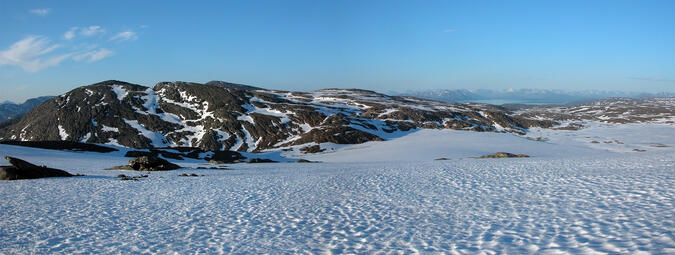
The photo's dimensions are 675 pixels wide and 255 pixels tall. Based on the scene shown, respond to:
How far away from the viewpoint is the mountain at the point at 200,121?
110562mm

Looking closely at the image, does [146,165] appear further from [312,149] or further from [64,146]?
[312,149]

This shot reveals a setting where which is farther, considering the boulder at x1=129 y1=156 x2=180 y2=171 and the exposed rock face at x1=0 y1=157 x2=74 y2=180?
the boulder at x1=129 y1=156 x2=180 y2=171

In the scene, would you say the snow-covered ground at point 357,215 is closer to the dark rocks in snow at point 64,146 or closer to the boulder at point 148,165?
the boulder at point 148,165

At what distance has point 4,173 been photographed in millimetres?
23609

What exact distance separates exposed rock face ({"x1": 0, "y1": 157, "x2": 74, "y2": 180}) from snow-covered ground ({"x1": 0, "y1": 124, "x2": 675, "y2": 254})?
1.78m

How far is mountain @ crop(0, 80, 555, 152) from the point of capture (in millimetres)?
110562

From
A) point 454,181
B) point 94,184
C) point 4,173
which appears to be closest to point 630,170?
point 454,181

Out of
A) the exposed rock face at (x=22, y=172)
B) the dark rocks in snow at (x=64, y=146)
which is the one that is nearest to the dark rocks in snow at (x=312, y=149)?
the dark rocks in snow at (x=64, y=146)

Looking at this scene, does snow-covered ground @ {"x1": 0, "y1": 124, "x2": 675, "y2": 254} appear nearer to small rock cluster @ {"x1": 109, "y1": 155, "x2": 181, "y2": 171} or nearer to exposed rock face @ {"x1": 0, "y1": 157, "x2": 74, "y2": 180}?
exposed rock face @ {"x1": 0, "y1": 157, "x2": 74, "y2": 180}

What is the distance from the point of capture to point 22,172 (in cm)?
2427

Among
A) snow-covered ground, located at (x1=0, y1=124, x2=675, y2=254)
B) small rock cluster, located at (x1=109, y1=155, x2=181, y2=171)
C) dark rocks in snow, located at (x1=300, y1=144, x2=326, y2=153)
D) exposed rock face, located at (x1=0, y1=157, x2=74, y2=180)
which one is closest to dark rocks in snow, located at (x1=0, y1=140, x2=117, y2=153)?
small rock cluster, located at (x1=109, y1=155, x2=181, y2=171)

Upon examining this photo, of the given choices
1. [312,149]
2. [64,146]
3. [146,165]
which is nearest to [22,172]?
[146,165]

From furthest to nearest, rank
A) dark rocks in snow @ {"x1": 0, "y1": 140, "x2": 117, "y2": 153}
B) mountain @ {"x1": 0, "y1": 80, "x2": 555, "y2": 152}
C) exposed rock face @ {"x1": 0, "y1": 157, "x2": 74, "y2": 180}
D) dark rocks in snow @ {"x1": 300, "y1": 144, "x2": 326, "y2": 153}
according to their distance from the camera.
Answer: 1. mountain @ {"x1": 0, "y1": 80, "x2": 555, "y2": 152}
2. dark rocks in snow @ {"x1": 300, "y1": 144, "x2": 326, "y2": 153}
3. dark rocks in snow @ {"x1": 0, "y1": 140, "x2": 117, "y2": 153}
4. exposed rock face @ {"x1": 0, "y1": 157, "x2": 74, "y2": 180}

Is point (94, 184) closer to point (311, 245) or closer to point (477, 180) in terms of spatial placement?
point (311, 245)
